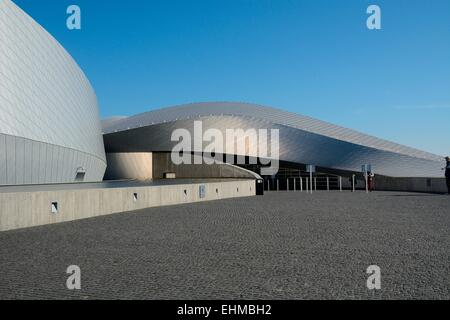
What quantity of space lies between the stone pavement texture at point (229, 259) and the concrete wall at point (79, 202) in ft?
2.00

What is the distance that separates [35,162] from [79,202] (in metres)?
12.4

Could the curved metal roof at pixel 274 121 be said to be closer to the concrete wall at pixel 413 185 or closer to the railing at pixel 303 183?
the railing at pixel 303 183

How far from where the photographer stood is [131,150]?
4994 centimetres

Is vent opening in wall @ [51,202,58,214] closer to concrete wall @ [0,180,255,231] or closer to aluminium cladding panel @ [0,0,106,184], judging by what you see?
concrete wall @ [0,180,255,231]

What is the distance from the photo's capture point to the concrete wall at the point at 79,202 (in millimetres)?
10782

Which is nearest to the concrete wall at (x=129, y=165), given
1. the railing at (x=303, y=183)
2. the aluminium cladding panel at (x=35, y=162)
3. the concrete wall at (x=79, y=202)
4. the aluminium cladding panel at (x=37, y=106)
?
the railing at (x=303, y=183)

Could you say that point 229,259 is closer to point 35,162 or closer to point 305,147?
point 35,162

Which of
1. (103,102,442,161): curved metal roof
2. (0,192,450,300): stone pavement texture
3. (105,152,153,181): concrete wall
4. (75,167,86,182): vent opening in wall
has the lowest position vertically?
(0,192,450,300): stone pavement texture

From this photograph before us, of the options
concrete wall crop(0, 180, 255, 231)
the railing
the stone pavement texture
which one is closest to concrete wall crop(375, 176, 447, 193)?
the railing

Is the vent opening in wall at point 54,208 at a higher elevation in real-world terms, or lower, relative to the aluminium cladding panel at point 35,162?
lower

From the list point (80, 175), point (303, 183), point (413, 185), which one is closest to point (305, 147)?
point (303, 183)

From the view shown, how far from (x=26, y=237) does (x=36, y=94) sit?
18.2m

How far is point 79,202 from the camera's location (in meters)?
13.3

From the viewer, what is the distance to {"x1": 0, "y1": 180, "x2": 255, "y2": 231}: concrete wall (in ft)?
35.4
